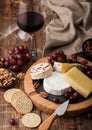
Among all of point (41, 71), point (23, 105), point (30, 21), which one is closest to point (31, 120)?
point (23, 105)

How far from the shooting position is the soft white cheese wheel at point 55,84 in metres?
1.25

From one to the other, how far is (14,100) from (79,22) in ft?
1.83

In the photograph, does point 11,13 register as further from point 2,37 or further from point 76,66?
point 76,66

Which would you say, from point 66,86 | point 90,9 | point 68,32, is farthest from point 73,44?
point 66,86

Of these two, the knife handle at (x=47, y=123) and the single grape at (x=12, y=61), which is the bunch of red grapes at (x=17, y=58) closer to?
the single grape at (x=12, y=61)

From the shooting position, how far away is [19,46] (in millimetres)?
1473

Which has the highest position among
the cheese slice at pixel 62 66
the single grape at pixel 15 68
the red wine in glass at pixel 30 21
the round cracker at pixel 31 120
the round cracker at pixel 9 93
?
the red wine in glass at pixel 30 21

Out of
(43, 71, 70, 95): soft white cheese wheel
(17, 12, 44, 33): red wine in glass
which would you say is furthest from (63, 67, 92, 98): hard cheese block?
(17, 12, 44, 33): red wine in glass

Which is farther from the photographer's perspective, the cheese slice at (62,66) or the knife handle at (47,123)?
the cheese slice at (62,66)

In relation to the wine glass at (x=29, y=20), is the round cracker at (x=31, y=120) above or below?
below

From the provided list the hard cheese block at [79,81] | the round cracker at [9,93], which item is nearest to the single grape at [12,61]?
the round cracker at [9,93]

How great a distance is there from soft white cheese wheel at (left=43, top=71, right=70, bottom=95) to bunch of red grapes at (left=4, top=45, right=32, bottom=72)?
15 cm

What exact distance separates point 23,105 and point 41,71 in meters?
0.14

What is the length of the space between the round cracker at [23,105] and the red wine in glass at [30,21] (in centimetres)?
29
